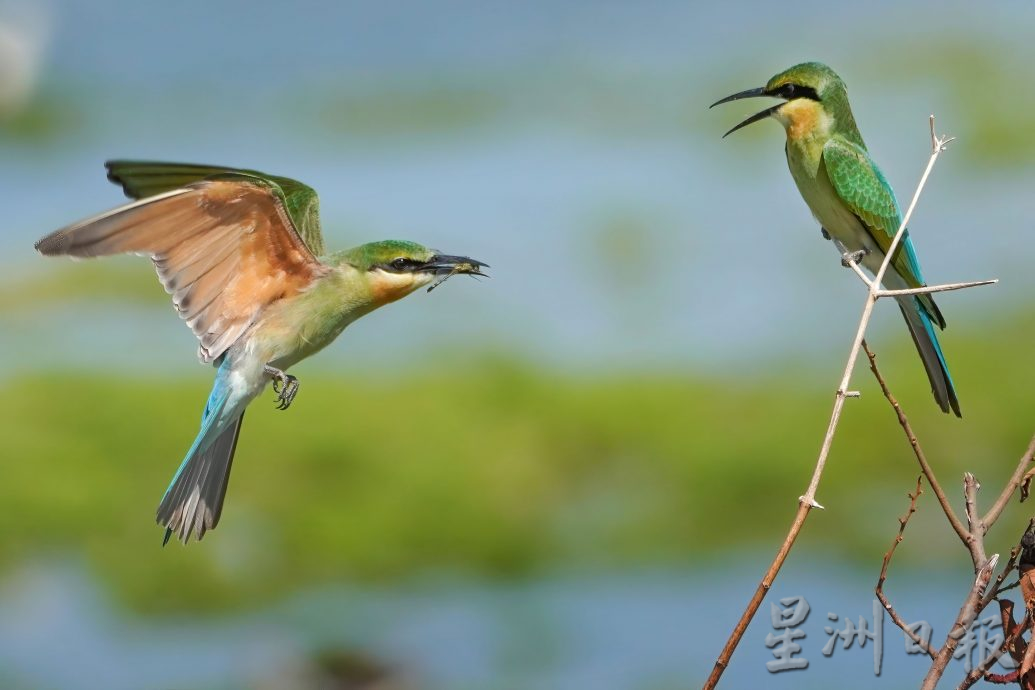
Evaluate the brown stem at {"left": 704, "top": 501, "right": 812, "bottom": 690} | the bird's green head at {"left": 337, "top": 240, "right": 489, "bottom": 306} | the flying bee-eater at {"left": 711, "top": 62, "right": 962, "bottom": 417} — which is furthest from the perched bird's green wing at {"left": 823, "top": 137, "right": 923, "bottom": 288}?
the brown stem at {"left": 704, "top": 501, "right": 812, "bottom": 690}

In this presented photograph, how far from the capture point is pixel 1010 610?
53.0 inches

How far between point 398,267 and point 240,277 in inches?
10.3

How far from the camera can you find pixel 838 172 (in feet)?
7.84

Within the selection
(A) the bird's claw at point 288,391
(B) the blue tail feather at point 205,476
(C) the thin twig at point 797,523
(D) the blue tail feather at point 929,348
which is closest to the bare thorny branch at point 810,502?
(C) the thin twig at point 797,523

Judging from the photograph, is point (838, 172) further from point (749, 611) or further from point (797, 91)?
point (749, 611)

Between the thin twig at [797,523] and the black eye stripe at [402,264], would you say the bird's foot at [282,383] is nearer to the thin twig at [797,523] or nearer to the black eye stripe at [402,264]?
the black eye stripe at [402,264]

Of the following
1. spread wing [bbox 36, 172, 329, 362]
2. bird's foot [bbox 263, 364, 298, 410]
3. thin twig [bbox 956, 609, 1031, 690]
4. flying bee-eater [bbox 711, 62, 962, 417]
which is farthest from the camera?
flying bee-eater [bbox 711, 62, 962, 417]

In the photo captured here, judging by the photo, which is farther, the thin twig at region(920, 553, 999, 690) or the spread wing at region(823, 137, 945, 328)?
the spread wing at region(823, 137, 945, 328)

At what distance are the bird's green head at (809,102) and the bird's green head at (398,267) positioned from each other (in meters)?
0.70

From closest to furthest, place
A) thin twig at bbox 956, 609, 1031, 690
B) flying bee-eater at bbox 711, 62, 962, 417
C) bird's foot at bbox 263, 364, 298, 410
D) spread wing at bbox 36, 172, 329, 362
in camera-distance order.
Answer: thin twig at bbox 956, 609, 1031, 690, spread wing at bbox 36, 172, 329, 362, bird's foot at bbox 263, 364, 298, 410, flying bee-eater at bbox 711, 62, 962, 417

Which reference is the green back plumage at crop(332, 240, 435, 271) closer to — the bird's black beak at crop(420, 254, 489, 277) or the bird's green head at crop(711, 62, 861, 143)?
the bird's black beak at crop(420, 254, 489, 277)

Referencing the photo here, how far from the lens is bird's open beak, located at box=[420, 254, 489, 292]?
6.52ft

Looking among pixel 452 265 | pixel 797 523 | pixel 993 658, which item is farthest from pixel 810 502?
pixel 452 265

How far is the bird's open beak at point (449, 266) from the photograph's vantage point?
199 centimetres
